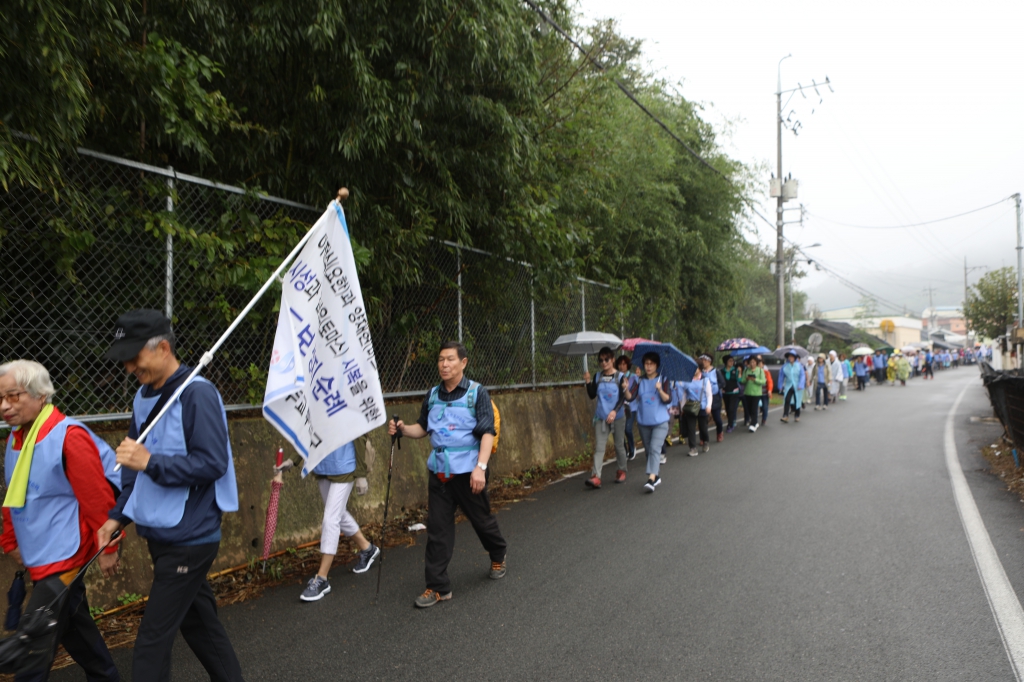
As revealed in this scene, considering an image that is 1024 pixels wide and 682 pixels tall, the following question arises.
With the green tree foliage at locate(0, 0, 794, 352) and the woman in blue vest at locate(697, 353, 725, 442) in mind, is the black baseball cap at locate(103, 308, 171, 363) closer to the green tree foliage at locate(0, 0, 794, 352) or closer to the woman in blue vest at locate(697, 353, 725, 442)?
the green tree foliage at locate(0, 0, 794, 352)

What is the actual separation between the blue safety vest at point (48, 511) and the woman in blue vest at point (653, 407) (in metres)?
7.14

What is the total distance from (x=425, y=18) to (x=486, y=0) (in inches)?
29.6

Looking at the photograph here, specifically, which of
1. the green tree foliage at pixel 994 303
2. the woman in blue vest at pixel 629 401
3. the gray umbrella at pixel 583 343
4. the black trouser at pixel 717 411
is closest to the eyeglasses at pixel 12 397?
the woman in blue vest at pixel 629 401

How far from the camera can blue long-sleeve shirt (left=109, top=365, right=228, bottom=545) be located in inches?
117

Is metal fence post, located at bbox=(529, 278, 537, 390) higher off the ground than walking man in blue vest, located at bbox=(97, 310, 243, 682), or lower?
higher

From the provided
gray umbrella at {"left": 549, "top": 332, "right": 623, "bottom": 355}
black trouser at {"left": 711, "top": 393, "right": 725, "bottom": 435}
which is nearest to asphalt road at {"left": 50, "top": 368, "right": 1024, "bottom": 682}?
gray umbrella at {"left": 549, "top": 332, "right": 623, "bottom": 355}

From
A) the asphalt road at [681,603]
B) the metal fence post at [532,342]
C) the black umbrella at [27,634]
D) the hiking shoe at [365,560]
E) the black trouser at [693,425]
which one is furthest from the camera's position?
the black trouser at [693,425]

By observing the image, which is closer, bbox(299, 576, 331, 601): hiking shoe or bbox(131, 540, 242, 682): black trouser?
bbox(131, 540, 242, 682): black trouser

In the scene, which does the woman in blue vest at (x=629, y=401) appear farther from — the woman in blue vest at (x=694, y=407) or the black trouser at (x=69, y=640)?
the black trouser at (x=69, y=640)

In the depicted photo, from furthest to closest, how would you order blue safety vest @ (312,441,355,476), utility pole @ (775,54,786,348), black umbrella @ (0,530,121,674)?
utility pole @ (775,54,786,348)
blue safety vest @ (312,441,355,476)
black umbrella @ (0,530,121,674)

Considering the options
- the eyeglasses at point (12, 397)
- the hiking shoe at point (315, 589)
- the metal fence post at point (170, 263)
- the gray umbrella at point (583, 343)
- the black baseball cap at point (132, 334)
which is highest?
the metal fence post at point (170, 263)

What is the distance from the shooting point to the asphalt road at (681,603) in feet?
13.2

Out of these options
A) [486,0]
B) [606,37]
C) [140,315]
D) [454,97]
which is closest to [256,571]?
[140,315]

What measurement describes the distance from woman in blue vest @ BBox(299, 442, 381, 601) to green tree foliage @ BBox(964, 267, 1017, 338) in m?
61.6
